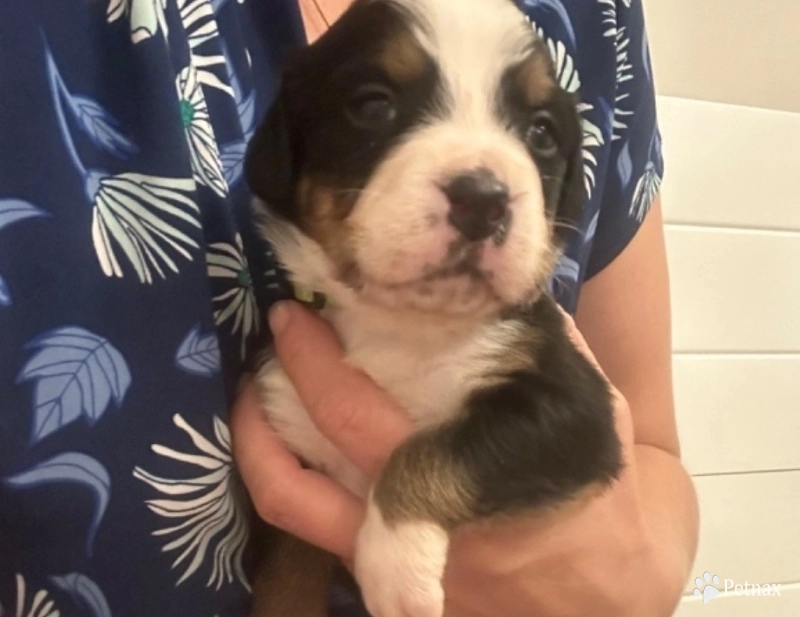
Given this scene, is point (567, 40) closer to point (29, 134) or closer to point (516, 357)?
point (516, 357)

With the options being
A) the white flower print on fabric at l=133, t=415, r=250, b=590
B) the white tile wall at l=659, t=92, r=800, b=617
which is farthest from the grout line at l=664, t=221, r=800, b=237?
the white flower print on fabric at l=133, t=415, r=250, b=590

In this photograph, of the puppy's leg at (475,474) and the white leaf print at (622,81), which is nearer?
the puppy's leg at (475,474)

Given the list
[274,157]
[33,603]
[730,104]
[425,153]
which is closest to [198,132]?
[274,157]

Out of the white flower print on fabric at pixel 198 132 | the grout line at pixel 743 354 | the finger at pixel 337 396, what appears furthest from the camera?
the grout line at pixel 743 354

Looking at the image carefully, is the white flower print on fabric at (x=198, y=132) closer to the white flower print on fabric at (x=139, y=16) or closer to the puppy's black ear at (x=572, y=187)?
the white flower print on fabric at (x=139, y=16)

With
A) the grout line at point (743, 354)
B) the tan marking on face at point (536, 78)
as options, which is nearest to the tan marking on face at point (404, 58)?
the tan marking on face at point (536, 78)

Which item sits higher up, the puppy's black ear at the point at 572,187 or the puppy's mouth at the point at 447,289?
the puppy's mouth at the point at 447,289

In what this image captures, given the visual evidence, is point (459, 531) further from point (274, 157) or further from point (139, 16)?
point (139, 16)
